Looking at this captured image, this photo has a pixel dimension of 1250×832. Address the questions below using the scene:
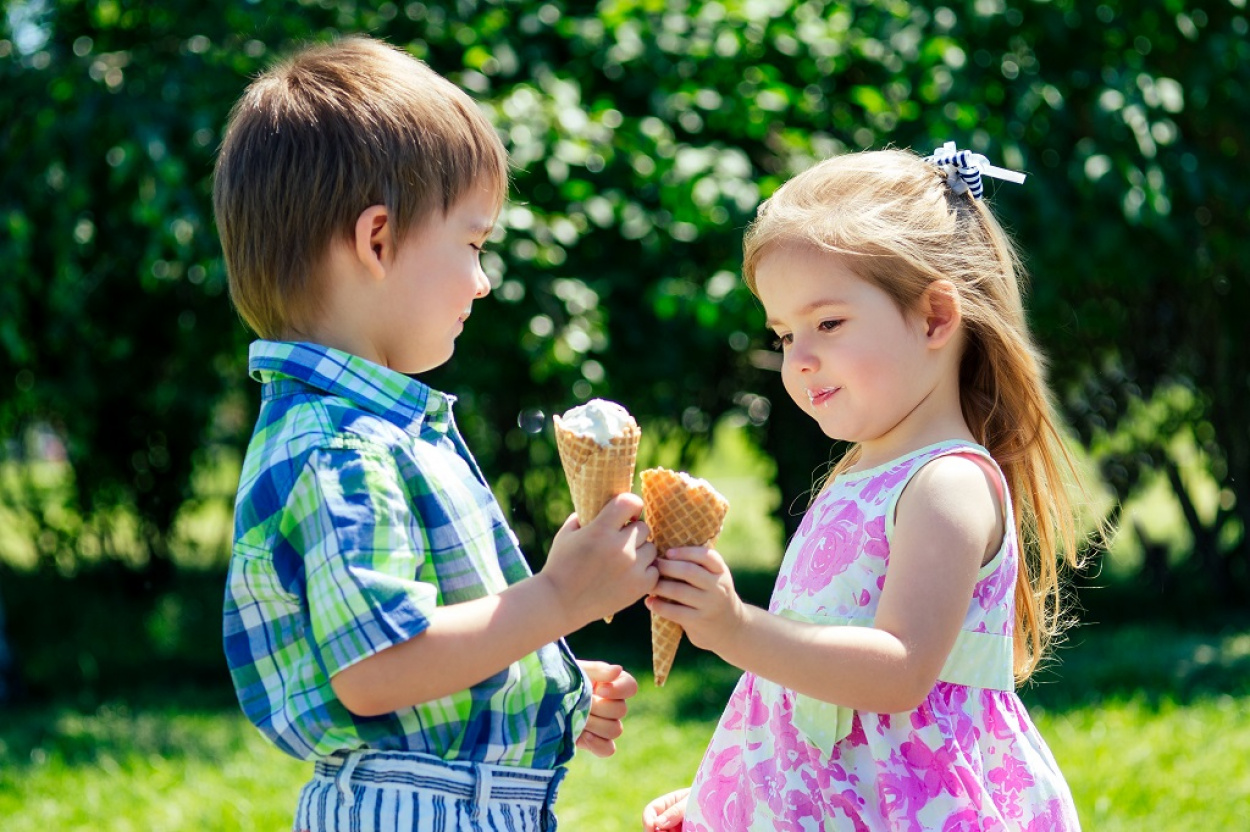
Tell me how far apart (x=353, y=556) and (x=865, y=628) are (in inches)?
26.3

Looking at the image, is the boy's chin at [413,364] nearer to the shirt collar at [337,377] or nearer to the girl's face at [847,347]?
the shirt collar at [337,377]

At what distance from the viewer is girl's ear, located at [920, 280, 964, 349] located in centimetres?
194

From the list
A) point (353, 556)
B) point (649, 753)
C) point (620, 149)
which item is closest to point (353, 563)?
point (353, 556)

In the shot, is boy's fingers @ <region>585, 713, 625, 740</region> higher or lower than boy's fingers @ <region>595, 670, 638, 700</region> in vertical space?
lower

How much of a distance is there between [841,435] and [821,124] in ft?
12.4

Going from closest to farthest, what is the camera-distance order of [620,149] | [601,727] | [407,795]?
[407,795] → [601,727] → [620,149]

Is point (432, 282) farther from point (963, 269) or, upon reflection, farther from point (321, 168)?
point (963, 269)

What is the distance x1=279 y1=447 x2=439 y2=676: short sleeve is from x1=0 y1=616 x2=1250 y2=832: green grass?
8.06 feet

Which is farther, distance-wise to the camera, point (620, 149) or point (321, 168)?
point (620, 149)

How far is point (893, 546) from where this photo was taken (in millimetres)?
1828

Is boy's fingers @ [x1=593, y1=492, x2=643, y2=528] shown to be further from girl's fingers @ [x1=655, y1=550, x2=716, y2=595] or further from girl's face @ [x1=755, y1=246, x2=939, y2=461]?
girl's face @ [x1=755, y1=246, x2=939, y2=461]

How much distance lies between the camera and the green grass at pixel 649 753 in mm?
3918

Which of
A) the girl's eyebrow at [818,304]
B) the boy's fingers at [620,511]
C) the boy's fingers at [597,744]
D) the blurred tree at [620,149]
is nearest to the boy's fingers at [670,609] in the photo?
the boy's fingers at [620,511]

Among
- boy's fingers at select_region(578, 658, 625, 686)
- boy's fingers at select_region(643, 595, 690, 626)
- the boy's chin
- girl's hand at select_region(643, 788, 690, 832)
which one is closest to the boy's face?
the boy's chin
